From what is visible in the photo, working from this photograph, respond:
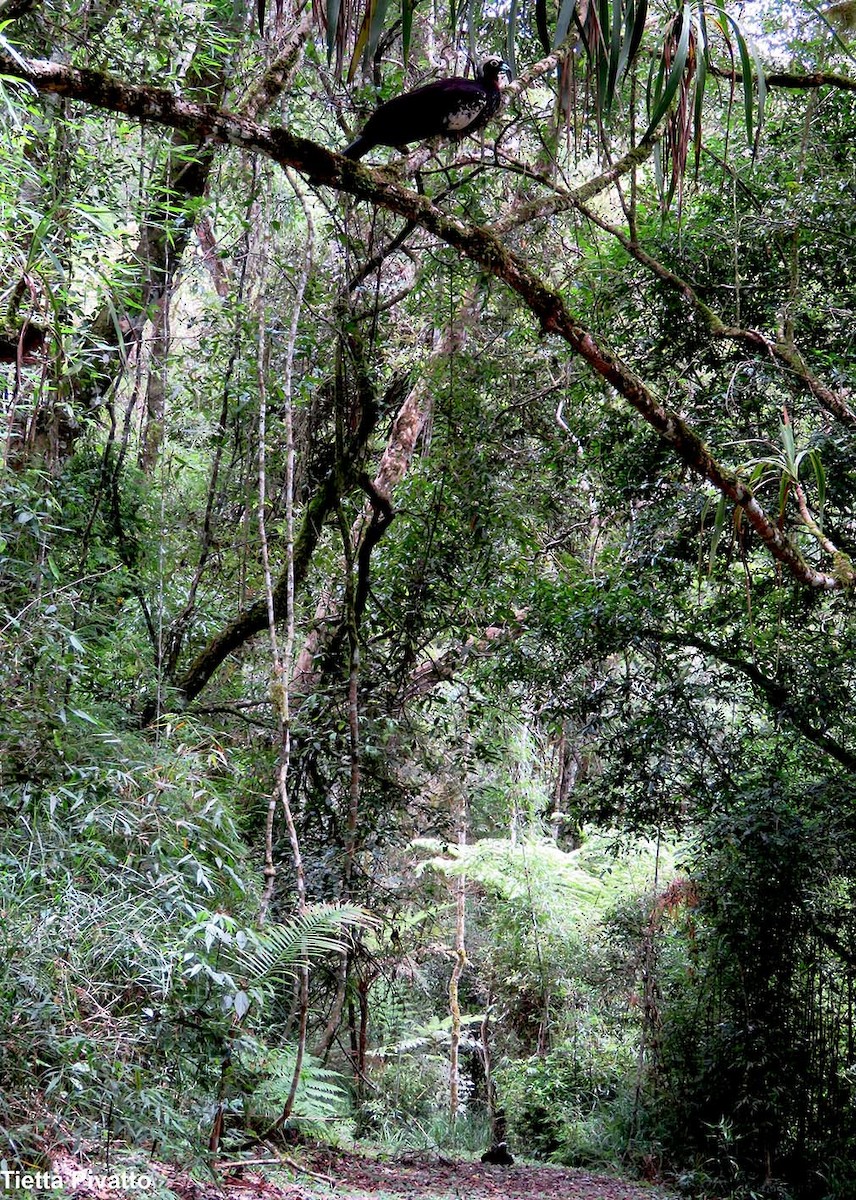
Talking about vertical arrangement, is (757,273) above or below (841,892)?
above

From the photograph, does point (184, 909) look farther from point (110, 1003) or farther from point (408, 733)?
point (408, 733)

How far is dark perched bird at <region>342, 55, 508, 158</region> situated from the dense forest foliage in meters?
0.21

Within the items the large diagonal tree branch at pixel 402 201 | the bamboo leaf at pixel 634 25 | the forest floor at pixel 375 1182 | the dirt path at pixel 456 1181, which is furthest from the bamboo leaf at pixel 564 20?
the dirt path at pixel 456 1181

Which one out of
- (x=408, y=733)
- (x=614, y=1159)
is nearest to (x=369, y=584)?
(x=408, y=733)

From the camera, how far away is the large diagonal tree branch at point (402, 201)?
7.16 ft

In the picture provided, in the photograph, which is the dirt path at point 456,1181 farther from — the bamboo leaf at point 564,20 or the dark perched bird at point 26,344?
the bamboo leaf at point 564,20

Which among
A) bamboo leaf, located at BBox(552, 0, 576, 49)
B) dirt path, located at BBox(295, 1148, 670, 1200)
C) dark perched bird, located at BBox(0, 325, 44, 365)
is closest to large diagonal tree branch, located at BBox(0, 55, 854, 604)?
bamboo leaf, located at BBox(552, 0, 576, 49)

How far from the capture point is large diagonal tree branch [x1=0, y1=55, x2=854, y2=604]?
2.18 metres

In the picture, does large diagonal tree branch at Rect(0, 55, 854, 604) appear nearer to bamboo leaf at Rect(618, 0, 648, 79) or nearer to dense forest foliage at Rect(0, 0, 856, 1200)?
dense forest foliage at Rect(0, 0, 856, 1200)

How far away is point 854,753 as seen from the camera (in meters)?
4.39

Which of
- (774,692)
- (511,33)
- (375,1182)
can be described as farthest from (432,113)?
(375,1182)

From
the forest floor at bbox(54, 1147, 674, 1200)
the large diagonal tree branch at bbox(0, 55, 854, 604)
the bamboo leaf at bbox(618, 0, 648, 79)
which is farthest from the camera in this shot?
the forest floor at bbox(54, 1147, 674, 1200)

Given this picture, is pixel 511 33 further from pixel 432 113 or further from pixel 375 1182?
pixel 375 1182

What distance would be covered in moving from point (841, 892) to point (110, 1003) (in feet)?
13.3
